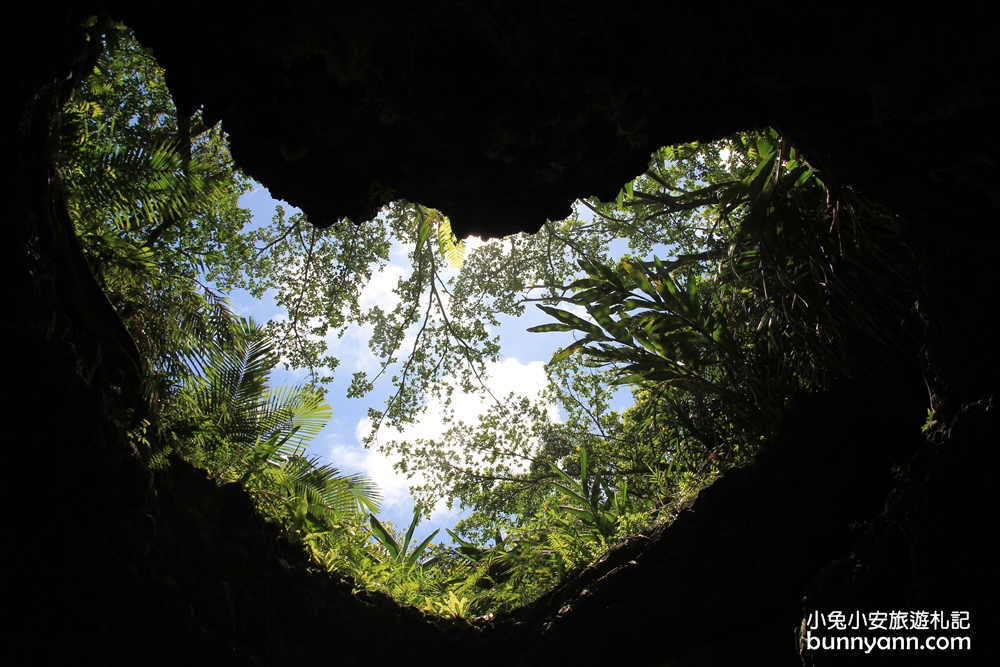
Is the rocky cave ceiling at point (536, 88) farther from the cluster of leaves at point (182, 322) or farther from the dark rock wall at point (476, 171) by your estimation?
the cluster of leaves at point (182, 322)

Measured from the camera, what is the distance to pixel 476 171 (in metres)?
2.35

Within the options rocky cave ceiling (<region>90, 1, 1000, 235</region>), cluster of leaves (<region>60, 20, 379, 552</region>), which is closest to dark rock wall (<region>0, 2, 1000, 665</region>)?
rocky cave ceiling (<region>90, 1, 1000, 235</region>)

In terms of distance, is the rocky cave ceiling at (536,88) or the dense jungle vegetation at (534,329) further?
the dense jungle vegetation at (534,329)

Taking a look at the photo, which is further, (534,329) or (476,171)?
(534,329)

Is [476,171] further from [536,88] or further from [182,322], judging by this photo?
[182,322]

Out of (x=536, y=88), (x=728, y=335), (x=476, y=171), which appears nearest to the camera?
(x=536, y=88)

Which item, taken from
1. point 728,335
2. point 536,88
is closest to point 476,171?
point 536,88

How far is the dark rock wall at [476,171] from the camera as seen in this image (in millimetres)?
2004

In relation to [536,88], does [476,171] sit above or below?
below

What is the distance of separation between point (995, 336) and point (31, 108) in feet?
11.5

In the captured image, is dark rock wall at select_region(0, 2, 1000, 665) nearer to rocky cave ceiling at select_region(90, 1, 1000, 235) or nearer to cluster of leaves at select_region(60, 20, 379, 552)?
rocky cave ceiling at select_region(90, 1, 1000, 235)

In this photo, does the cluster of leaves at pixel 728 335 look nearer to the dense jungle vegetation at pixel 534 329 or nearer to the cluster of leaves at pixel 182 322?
the dense jungle vegetation at pixel 534 329

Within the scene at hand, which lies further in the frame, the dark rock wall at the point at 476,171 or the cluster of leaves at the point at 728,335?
the cluster of leaves at the point at 728,335

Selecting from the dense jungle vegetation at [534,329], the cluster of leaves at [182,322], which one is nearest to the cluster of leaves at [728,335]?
the dense jungle vegetation at [534,329]
